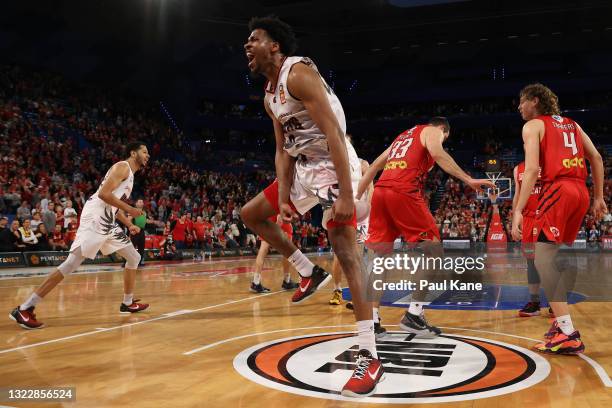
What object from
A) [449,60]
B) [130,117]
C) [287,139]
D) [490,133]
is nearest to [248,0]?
[130,117]

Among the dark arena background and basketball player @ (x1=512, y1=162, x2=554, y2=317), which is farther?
basketball player @ (x1=512, y1=162, x2=554, y2=317)

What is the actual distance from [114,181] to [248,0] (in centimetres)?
2402

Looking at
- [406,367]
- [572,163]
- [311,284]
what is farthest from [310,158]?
[572,163]

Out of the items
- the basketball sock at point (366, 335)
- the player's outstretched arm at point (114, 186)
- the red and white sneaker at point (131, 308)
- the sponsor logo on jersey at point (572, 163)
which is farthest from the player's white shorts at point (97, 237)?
the sponsor logo on jersey at point (572, 163)

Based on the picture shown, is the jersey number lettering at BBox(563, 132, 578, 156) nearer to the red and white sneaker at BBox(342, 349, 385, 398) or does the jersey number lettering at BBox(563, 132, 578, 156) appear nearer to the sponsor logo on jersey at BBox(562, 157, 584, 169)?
the sponsor logo on jersey at BBox(562, 157, 584, 169)

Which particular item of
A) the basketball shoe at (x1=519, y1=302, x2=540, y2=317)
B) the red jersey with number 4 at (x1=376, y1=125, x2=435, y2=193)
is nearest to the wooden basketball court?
the basketball shoe at (x1=519, y1=302, x2=540, y2=317)

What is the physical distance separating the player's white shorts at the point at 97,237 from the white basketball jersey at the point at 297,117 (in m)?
3.07

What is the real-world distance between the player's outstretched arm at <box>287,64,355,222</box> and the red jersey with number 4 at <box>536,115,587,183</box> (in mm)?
1950

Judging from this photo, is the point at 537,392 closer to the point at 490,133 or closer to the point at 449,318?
the point at 449,318

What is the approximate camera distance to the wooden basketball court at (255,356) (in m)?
2.69

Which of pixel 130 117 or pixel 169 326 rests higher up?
pixel 130 117

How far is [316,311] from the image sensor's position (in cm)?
565

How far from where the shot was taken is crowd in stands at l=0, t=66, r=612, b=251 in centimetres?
1348

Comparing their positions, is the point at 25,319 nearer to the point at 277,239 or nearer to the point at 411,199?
the point at 277,239
